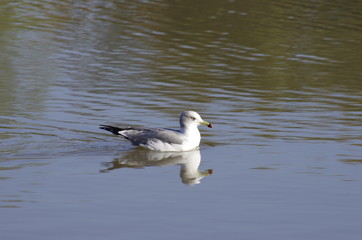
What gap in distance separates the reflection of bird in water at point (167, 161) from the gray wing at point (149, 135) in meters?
0.22

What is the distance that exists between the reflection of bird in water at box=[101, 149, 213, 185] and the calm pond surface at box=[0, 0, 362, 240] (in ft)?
0.11

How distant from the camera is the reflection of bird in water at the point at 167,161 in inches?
514

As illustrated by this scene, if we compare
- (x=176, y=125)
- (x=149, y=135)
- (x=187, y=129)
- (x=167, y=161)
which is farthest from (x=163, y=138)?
(x=176, y=125)

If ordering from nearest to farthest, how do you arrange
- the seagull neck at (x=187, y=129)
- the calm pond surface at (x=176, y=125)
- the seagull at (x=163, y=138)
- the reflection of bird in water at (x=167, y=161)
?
the calm pond surface at (x=176, y=125), the reflection of bird in water at (x=167, y=161), the seagull at (x=163, y=138), the seagull neck at (x=187, y=129)

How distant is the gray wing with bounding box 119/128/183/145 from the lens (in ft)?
48.6

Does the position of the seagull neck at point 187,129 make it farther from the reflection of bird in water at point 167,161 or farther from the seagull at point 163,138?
the reflection of bird in water at point 167,161

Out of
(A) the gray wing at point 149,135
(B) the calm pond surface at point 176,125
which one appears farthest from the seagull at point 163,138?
(B) the calm pond surface at point 176,125

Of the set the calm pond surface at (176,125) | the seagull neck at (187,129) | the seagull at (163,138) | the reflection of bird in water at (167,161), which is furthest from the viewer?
the seagull neck at (187,129)

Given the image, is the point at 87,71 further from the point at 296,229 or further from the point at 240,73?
the point at 296,229

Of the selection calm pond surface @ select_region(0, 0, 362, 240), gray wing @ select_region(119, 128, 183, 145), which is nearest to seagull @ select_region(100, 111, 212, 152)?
gray wing @ select_region(119, 128, 183, 145)

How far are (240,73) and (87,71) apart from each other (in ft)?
13.8

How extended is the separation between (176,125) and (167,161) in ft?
9.48

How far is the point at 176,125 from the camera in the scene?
55.9ft

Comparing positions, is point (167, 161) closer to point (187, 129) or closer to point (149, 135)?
point (149, 135)
